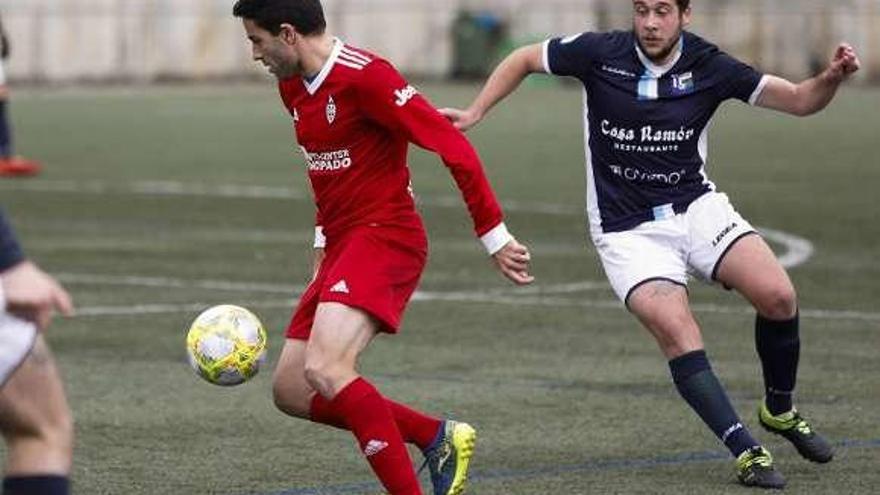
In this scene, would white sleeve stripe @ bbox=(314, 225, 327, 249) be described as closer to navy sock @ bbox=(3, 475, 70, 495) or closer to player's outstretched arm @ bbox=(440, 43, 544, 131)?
player's outstretched arm @ bbox=(440, 43, 544, 131)

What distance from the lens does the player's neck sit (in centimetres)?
912

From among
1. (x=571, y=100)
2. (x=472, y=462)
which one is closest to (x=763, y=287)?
(x=472, y=462)

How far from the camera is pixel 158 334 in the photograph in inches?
565

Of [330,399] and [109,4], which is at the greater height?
[330,399]

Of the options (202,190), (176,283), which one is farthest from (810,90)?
(202,190)

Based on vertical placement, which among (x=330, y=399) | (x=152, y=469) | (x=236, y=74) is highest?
(x=330, y=399)

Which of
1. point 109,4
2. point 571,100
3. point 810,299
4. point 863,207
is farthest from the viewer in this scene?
point 109,4

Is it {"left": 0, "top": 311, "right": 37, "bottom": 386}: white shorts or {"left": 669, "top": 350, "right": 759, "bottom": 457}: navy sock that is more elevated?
{"left": 0, "top": 311, "right": 37, "bottom": 386}: white shorts

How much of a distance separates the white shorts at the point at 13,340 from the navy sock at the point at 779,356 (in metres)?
4.43

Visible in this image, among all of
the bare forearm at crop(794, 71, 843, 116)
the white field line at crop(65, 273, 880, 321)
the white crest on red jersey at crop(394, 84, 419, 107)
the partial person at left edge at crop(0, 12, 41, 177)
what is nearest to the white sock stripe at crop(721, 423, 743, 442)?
the bare forearm at crop(794, 71, 843, 116)

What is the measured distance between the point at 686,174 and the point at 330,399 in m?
2.22

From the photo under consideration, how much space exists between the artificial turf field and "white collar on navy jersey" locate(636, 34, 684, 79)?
158 cm

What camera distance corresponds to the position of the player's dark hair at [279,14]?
9.04 meters

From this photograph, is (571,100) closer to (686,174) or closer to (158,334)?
Result: (158,334)
